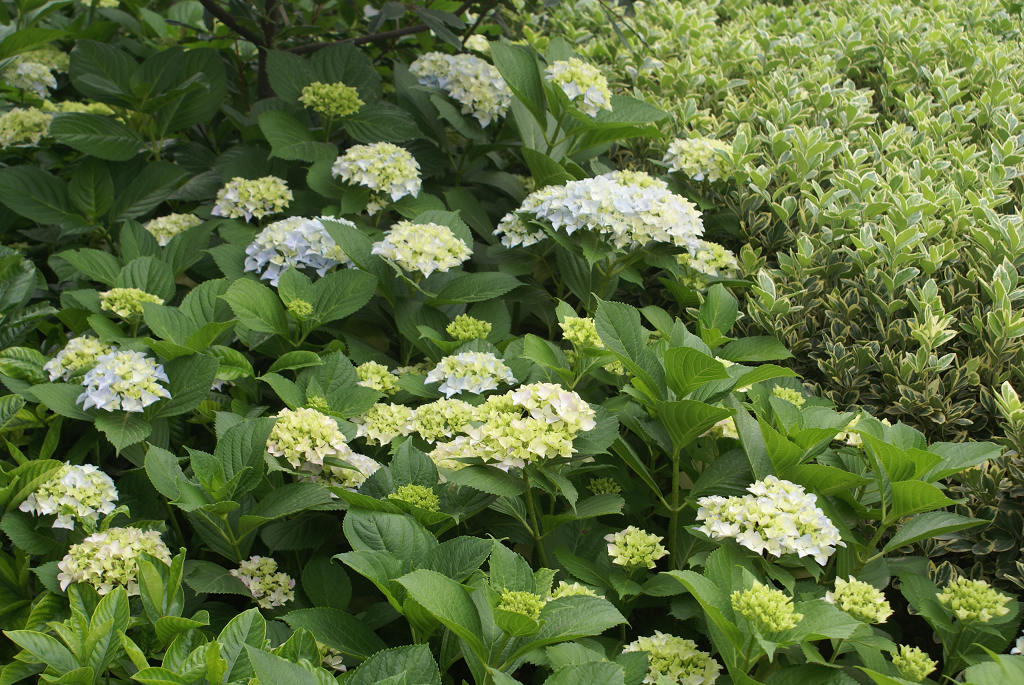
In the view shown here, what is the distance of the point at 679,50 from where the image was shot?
3826 mm

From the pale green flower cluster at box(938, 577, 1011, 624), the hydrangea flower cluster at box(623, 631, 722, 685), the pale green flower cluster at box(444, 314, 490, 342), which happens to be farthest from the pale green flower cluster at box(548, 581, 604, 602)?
the pale green flower cluster at box(444, 314, 490, 342)

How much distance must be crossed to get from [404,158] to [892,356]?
4.92 feet

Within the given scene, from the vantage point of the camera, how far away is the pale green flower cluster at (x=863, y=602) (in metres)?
1.53

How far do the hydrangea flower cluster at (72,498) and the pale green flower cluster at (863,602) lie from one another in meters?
1.42

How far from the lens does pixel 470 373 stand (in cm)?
204

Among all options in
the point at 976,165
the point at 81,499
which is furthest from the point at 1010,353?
the point at 81,499

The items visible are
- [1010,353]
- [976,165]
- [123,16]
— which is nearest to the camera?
[1010,353]

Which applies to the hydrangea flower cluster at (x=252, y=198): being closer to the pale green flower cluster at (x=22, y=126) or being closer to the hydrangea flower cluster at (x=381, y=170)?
the hydrangea flower cluster at (x=381, y=170)

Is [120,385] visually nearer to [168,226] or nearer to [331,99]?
[168,226]

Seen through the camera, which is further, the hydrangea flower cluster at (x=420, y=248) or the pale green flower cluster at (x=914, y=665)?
the hydrangea flower cluster at (x=420, y=248)

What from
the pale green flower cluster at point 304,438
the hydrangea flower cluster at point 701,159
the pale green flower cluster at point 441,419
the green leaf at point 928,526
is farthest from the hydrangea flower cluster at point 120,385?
the hydrangea flower cluster at point 701,159

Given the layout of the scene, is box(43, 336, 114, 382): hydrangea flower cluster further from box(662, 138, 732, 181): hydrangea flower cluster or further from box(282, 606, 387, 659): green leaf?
box(662, 138, 732, 181): hydrangea flower cluster

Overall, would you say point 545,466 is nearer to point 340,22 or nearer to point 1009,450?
point 1009,450

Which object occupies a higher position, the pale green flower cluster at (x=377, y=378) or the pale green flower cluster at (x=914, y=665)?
the pale green flower cluster at (x=914, y=665)
